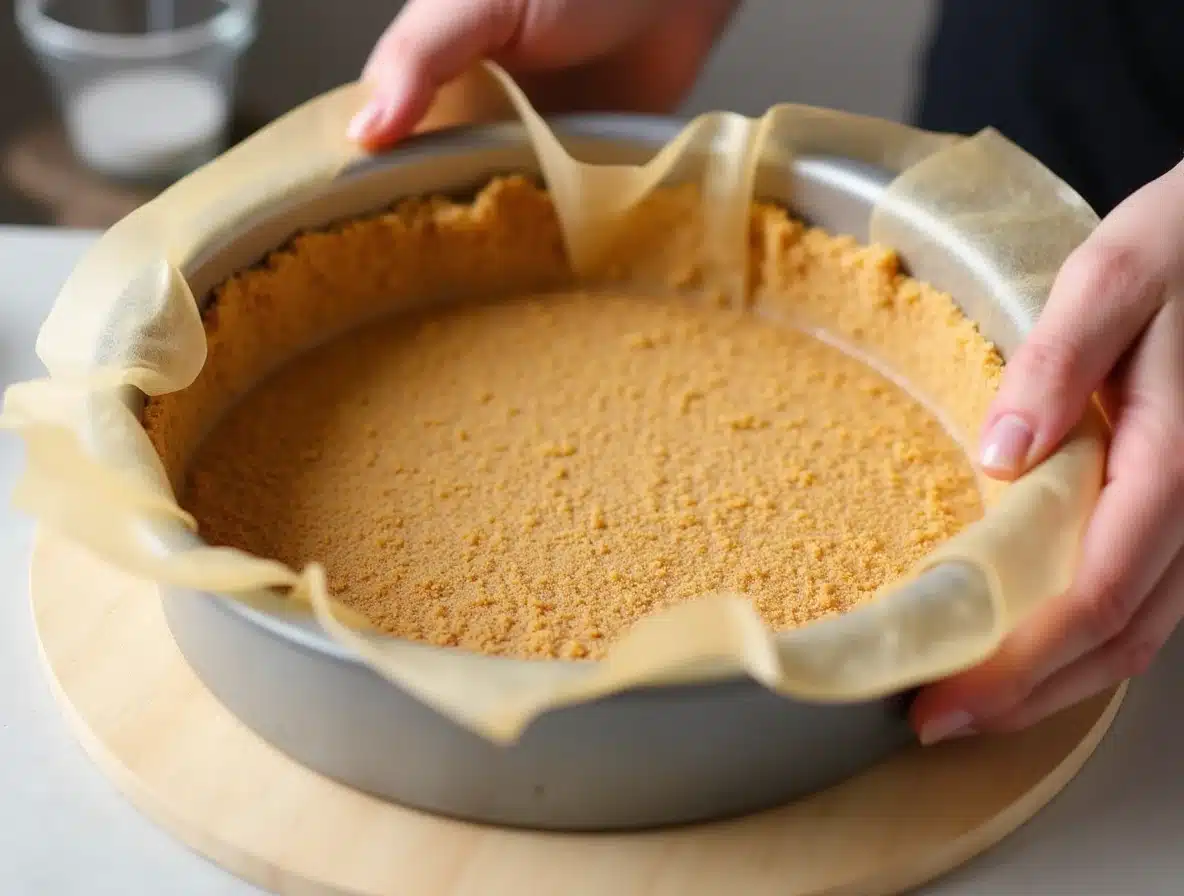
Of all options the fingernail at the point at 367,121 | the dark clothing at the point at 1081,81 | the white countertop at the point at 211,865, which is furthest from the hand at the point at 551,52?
the white countertop at the point at 211,865

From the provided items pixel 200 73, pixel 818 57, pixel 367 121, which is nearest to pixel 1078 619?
pixel 367 121

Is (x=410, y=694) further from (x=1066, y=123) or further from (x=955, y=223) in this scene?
(x=1066, y=123)

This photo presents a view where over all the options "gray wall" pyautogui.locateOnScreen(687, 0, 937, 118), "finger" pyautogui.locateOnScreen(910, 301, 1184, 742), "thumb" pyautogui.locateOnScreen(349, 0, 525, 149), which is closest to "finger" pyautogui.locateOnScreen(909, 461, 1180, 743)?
"finger" pyautogui.locateOnScreen(910, 301, 1184, 742)

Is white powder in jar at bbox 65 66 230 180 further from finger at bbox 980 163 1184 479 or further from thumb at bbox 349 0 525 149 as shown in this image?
finger at bbox 980 163 1184 479

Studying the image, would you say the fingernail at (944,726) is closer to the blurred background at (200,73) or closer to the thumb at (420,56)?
the thumb at (420,56)

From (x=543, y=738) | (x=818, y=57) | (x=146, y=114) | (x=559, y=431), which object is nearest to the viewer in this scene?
(x=543, y=738)

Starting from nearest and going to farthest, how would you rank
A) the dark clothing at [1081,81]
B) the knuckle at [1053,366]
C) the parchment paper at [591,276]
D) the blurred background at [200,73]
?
the parchment paper at [591,276] < the knuckle at [1053,366] < the dark clothing at [1081,81] < the blurred background at [200,73]

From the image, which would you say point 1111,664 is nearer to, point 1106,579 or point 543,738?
point 1106,579
